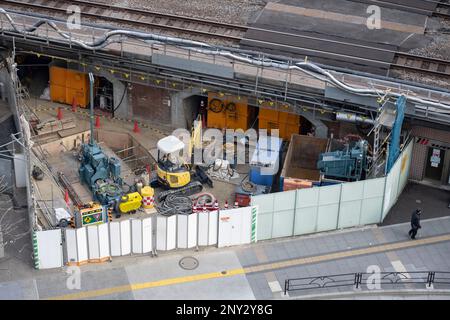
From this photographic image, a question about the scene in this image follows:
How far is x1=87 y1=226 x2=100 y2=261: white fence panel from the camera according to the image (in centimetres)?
2869

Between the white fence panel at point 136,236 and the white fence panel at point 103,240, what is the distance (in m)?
0.93

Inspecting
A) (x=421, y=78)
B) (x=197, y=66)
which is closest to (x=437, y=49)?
(x=421, y=78)

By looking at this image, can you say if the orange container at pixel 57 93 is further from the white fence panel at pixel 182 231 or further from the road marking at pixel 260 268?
the road marking at pixel 260 268

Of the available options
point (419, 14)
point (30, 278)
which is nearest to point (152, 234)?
point (30, 278)

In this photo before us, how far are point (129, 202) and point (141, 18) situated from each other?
12.5 metres

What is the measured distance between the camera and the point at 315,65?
33.8 meters

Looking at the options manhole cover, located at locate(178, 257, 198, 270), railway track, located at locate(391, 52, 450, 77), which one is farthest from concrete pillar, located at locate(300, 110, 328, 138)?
manhole cover, located at locate(178, 257, 198, 270)

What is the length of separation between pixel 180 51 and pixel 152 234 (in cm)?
992

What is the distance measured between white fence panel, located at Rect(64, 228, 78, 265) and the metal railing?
7.59 m

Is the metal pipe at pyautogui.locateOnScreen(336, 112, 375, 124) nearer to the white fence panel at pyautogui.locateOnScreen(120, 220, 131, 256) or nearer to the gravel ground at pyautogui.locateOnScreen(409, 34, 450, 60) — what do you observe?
the gravel ground at pyautogui.locateOnScreen(409, 34, 450, 60)

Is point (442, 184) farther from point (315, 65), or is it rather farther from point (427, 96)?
point (315, 65)

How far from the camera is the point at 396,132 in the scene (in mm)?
31203

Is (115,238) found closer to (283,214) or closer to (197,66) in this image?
(283,214)

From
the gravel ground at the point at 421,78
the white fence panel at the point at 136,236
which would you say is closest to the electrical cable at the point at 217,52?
the gravel ground at the point at 421,78
